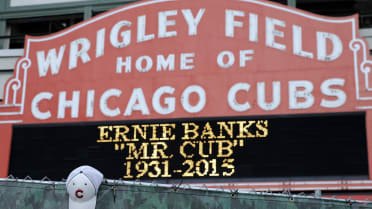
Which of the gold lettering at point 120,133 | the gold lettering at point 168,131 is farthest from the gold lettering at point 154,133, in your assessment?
the gold lettering at point 120,133

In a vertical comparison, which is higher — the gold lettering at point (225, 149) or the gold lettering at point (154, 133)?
the gold lettering at point (154, 133)

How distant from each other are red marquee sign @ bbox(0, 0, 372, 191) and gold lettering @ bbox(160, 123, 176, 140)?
0.80ft

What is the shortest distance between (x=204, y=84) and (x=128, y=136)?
207 centimetres

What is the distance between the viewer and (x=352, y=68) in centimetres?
1355

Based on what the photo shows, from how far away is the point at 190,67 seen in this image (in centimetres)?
1431

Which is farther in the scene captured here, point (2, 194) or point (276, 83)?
point (276, 83)

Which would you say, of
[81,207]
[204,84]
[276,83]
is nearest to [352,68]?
[276,83]

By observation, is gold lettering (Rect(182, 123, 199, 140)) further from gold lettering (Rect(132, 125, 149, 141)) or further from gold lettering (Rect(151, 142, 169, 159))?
gold lettering (Rect(132, 125, 149, 141))

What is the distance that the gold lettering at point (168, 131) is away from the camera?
13.6 metres

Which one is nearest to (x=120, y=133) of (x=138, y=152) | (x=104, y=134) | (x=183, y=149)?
(x=104, y=134)

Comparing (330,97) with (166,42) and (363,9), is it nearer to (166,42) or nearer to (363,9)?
(166,42)

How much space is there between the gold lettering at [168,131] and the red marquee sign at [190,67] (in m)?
0.24

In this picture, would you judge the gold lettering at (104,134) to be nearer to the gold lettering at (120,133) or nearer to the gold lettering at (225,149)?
the gold lettering at (120,133)

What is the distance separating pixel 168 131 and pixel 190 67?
1644 mm
